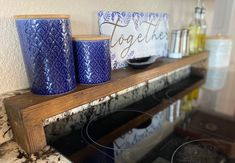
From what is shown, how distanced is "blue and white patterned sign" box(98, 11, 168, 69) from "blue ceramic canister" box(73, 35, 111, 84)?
147mm

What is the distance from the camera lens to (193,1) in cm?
118

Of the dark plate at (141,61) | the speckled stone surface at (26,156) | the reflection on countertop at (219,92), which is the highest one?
the dark plate at (141,61)

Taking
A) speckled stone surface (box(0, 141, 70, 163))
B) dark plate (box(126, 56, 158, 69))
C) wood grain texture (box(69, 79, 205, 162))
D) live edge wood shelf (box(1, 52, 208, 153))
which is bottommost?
wood grain texture (box(69, 79, 205, 162))

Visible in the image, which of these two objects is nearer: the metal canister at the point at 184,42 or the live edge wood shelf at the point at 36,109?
the live edge wood shelf at the point at 36,109

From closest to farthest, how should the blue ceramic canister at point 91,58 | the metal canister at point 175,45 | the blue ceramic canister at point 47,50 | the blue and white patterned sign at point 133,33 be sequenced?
the blue ceramic canister at point 47,50
the blue ceramic canister at point 91,58
the blue and white patterned sign at point 133,33
the metal canister at point 175,45

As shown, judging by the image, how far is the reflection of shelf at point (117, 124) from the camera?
1.68ft

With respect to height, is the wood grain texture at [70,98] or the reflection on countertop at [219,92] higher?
the wood grain texture at [70,98]

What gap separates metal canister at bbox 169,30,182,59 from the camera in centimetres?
97

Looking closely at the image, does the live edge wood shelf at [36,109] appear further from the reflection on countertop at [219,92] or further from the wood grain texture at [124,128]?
the reflection on countertop at [219,92]

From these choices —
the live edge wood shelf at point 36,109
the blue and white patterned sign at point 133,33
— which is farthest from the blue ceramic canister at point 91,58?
the blue and white patterned sign at point 133,33

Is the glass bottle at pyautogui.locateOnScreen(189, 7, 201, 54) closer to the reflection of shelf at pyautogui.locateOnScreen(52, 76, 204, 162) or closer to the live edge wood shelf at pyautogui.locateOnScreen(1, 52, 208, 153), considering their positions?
the reflection of shelf at pyautogui.locateOnScreen(52, 76, 204, 162)

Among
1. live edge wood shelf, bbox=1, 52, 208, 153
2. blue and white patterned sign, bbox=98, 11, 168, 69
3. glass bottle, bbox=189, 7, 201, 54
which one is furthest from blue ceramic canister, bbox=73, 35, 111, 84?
glass bottle, bbox=189, 7, 201, 54

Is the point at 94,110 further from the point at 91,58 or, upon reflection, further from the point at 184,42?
the point at 184,42

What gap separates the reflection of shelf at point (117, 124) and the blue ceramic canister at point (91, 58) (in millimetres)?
151
